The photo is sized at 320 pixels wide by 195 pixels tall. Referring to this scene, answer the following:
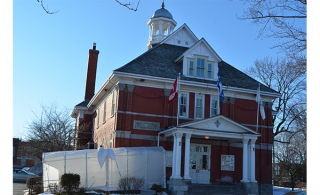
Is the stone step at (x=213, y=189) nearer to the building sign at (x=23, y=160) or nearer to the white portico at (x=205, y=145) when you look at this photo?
the white portico at (x=205, y=145)

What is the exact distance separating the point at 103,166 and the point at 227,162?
8949mm

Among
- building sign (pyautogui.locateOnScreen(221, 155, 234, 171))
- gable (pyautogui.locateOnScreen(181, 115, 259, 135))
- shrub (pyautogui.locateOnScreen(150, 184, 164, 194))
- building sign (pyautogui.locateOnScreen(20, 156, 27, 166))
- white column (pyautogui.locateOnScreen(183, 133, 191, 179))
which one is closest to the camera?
shrub (pyautogui.locateOnScreen(150, 184, 164, 194))

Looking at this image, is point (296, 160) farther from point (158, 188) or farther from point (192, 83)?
point (158, 188)

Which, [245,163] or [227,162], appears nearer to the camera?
[245,163]

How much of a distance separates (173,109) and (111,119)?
14.4ft

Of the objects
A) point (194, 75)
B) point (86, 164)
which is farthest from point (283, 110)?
point (86, 164)

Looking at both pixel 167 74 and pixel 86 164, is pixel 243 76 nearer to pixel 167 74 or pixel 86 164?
pixel 167 74

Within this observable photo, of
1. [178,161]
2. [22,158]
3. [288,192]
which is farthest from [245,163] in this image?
[22,158]

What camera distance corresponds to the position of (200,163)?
22438 millimetres

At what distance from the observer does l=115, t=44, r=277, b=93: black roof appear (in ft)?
73.2

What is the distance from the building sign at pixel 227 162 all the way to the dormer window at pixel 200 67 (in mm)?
5921

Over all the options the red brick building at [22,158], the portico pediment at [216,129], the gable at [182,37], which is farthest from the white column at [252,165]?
the red brick building at [22,158]

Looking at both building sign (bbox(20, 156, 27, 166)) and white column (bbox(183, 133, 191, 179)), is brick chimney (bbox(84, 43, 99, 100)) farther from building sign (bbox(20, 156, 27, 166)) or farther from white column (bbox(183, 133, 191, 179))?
building sign (bbox(20, 156, 27, 166))

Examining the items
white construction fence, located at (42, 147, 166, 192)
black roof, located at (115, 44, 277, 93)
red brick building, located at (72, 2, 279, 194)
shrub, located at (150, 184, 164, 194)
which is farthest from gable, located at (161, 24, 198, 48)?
shrub, located at (150, 184, 164, 194)
